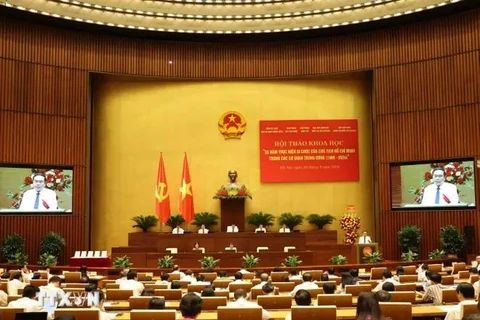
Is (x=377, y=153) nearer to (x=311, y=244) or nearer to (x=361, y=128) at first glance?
(x=361, y=128)

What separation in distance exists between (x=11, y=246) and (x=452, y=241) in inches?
448

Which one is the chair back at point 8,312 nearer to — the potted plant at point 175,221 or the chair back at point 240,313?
the chair back at point 240,313

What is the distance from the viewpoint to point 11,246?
1459cm

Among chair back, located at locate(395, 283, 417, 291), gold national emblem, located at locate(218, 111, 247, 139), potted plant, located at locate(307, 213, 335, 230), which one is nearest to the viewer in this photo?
chair back, located at locate(395, 283, 417, 291)

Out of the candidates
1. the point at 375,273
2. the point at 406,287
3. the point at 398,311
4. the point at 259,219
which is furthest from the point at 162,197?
the point at 398,311

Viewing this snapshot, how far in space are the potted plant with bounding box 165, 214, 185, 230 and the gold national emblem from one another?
3.16 m

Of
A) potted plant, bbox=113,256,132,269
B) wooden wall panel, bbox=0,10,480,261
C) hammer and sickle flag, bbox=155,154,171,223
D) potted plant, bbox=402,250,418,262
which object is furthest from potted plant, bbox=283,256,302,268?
hammer and sickle flag, bbox=155,154,171,223

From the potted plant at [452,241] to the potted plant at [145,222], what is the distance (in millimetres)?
8115

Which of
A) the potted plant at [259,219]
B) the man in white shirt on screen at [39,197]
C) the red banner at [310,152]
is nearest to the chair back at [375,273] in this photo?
the potted plant at [259,219]

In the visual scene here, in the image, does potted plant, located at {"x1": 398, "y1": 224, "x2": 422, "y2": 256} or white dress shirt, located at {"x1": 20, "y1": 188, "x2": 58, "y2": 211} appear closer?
potted plant, located at {"x1": 398, "y1": 224, "x2": 422, "y2": 256}

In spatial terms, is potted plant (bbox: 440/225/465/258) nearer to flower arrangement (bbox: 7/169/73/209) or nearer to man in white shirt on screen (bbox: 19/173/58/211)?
flower arrangement (bbox: 7/169/73/209)

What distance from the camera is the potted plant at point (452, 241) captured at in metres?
14.8

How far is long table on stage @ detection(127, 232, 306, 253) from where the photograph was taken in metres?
14.8

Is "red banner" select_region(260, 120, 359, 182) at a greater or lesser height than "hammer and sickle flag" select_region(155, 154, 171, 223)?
greater
